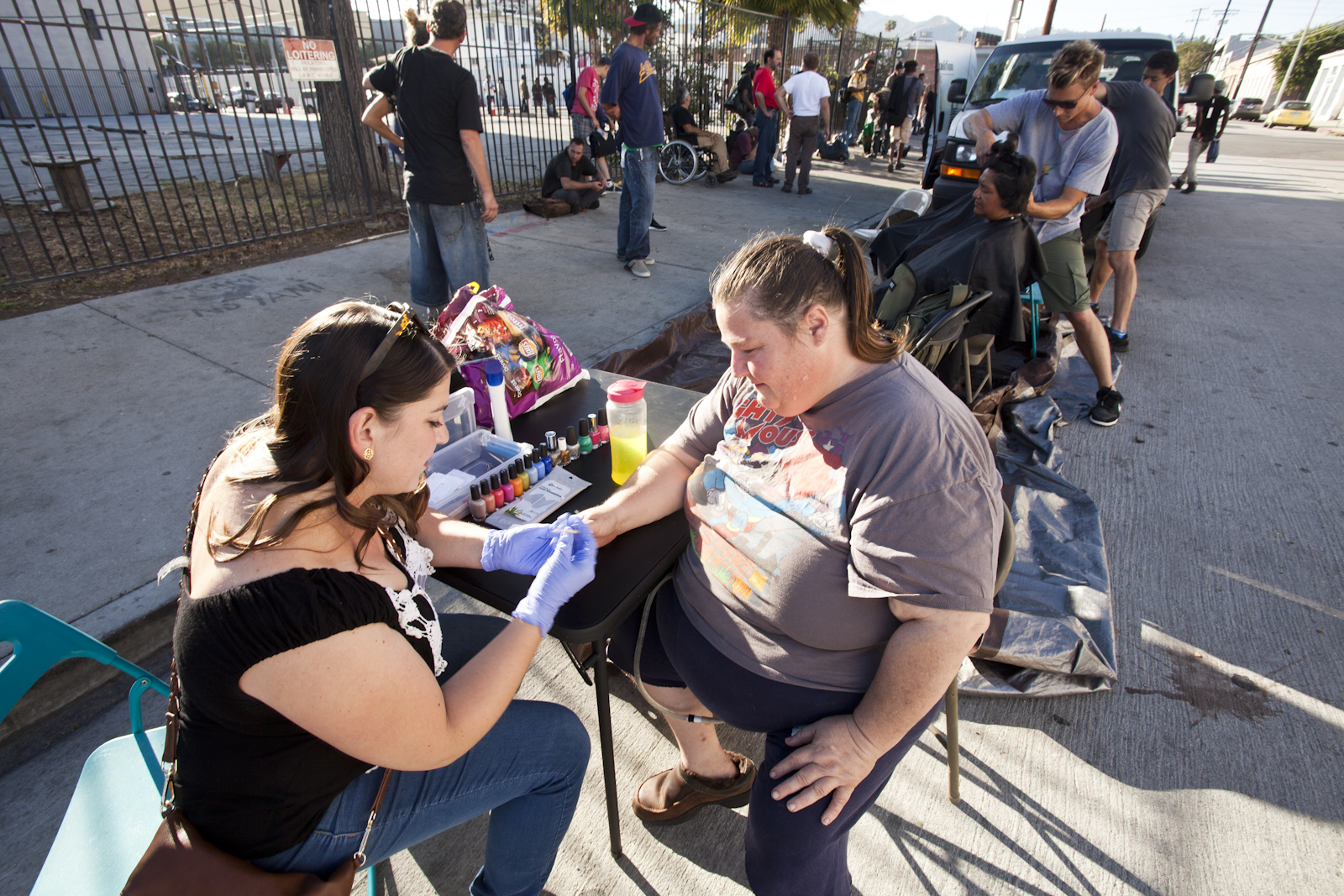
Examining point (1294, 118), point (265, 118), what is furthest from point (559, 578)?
point (1294, 118)

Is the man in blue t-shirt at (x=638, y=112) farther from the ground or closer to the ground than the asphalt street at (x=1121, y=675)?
farther from the ground

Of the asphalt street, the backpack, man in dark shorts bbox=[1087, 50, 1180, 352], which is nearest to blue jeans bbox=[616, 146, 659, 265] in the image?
the asphalt street

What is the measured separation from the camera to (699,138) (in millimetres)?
9688

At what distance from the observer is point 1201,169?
14039mm

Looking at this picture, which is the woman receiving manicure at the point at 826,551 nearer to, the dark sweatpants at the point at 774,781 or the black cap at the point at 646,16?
the dark sweatpants at the point at 774,781

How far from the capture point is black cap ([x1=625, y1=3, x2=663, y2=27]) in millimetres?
5336

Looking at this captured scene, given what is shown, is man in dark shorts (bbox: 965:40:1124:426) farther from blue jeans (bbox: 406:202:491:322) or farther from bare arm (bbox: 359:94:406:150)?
bare arm (bbox: 359:94:406:150)

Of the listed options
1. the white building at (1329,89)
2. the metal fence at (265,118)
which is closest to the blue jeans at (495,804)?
the metal fence at (265,118)

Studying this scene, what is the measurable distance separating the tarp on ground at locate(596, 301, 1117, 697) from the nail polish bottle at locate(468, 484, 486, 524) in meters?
1.67

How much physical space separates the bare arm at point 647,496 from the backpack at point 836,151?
13127 millimetres

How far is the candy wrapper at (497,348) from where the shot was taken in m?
1.96

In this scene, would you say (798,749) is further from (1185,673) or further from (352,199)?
(352,199)

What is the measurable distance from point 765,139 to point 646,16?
16.0 ft

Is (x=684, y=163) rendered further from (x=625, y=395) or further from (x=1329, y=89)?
(x=1329, y=89)
